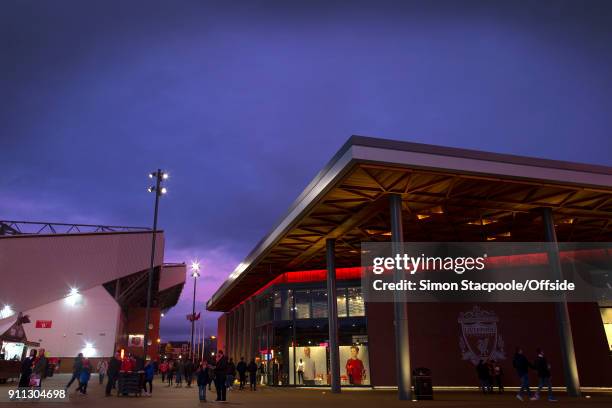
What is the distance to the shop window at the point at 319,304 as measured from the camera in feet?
104

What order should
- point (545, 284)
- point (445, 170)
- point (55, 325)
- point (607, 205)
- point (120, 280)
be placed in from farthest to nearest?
1. point (120, 280)
2. point (55, 325)
3. point (545, 284)
4. point (607, 205)
5. point (445, 170)

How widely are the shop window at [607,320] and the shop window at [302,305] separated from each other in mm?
16792

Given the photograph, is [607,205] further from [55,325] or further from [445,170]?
[55,325]

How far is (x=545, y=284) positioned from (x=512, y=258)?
2.23 meters

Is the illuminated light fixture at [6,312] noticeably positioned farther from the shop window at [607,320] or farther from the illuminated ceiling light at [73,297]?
the shop window at [607,320]

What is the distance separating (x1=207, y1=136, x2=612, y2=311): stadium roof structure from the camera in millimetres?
16578

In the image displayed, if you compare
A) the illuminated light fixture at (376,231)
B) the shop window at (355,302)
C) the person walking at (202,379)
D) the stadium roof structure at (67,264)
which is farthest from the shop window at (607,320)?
the stadium roof structure at (67,264)

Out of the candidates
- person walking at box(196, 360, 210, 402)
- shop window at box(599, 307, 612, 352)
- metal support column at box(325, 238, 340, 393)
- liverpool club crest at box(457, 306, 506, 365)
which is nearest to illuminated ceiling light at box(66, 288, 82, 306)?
metal support column at box(325, 238, 340, 393)

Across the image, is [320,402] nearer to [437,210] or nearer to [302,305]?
[437,210]

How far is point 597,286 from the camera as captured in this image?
2700 centimetres

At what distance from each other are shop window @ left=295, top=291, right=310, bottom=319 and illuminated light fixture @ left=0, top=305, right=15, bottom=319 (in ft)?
88.9

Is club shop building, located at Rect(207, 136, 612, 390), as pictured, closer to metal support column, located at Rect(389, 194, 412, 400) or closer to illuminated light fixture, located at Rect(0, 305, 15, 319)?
metal support column, located at Rect(389, 194, 412, 400)

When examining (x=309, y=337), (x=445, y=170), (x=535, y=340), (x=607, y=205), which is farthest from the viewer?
(x=309, y=337)

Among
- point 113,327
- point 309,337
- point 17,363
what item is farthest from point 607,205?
point 113,327
